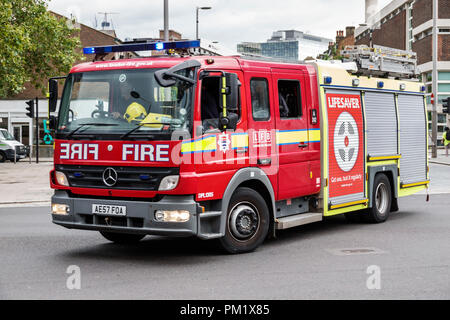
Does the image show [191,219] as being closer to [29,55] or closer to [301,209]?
[301,209]

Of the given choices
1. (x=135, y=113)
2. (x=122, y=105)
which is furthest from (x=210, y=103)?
(x=122, y=105)

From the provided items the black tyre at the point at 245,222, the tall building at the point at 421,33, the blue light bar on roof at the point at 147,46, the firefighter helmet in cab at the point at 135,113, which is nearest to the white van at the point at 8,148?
the tall building at the point at 421,33

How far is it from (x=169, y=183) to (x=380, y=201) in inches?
209

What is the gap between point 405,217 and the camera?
1235 cm

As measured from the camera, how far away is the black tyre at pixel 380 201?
445 inches

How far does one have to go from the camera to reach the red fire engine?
7559mm

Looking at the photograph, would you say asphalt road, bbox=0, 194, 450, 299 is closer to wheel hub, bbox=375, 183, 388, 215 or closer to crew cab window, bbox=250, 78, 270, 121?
wheel hub, bbox=375, 183, 388, 215

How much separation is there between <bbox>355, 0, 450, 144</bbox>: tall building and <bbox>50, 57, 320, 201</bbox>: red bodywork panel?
126 feet

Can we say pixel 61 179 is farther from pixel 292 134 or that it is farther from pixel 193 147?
pixel 292 134

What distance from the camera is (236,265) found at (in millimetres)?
7664

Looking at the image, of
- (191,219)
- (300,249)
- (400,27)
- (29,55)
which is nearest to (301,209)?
(300,249)

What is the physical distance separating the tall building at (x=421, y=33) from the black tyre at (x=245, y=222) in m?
39.6

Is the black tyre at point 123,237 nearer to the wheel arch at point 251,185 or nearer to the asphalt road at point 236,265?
the asphalt road at point 236,265
